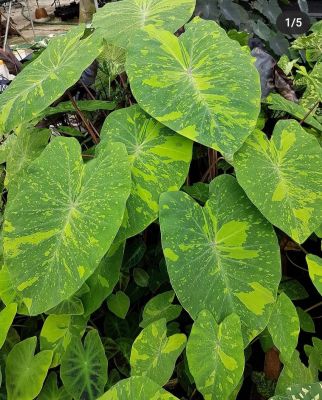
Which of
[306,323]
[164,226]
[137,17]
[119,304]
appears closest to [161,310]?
[119,304]

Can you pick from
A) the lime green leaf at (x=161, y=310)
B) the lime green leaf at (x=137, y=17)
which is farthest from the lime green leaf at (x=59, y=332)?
the lime green leaf at (x=137, y=17)

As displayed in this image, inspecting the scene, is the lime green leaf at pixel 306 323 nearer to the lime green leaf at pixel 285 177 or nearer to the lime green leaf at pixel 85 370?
the lime green leaf at pixel 285 177

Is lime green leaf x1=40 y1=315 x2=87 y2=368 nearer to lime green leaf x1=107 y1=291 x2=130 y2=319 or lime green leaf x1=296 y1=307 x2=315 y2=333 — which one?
lime green leaf x1=107 y1=291 x2=130 y2=319

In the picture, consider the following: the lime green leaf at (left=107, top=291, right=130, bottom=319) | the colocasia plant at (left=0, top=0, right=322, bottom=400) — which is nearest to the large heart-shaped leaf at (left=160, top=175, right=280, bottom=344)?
the colocasia plant at (left=0, top=0, right=322, bottom=400)

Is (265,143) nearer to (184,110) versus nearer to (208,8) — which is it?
(184,110)

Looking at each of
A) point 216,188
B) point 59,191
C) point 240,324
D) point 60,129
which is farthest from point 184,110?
point 60,129

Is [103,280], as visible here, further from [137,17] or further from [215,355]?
[137,17]
